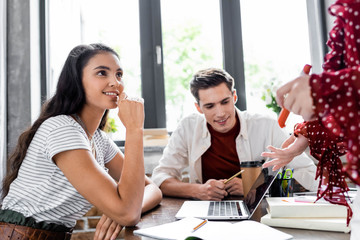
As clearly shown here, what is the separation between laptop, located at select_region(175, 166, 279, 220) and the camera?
0.88 metres

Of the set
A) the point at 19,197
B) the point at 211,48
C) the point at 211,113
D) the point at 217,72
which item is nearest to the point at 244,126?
the point at 211,113

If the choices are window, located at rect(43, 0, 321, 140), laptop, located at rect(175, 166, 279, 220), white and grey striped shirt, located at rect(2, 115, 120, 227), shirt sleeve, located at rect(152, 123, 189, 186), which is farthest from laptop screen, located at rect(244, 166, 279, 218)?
window, located at rect(43, 0, 321, 140)

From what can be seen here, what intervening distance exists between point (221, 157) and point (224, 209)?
2.95 ft

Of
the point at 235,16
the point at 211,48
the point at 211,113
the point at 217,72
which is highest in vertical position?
the point at 235,16

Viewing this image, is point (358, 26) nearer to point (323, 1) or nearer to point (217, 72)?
point (217, 72)

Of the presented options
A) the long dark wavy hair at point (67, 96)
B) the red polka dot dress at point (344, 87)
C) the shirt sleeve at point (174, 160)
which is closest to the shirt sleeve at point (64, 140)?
the long dark wavy hair at point (67, 96)

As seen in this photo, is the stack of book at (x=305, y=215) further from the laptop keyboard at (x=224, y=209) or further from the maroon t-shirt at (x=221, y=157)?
the maroon t-shirt at (x=221, y=157)

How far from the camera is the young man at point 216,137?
1.81 m

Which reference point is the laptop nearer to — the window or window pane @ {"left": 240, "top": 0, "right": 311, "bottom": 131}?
the window

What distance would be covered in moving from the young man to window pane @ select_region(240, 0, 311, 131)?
2.27 feet

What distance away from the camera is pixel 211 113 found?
182 centimetres

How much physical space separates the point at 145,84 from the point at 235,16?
0.93 meters

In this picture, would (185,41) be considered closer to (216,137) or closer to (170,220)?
(216,137)

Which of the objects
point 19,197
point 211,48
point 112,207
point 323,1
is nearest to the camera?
point 112,207
